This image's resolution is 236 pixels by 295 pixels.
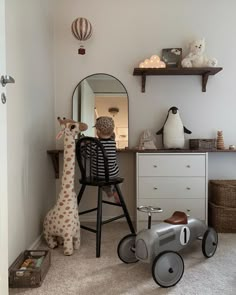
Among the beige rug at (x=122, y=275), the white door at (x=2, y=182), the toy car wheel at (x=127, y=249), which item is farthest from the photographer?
the toy car wheel at (x=127, y=249)

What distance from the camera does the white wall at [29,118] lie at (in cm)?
188

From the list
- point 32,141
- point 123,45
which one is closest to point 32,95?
point 32,141

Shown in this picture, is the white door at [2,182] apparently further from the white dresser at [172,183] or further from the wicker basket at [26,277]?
Answer: the white dresser at [172,183]

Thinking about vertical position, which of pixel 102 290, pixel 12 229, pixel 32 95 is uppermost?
pixel 32 95

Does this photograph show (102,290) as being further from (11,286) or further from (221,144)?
(221,144)

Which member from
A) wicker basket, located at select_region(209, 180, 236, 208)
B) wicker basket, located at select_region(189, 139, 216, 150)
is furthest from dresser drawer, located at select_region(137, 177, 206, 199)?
wicker basket, located at select_region(189, 139, 216, 150)

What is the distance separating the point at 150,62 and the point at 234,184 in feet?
4.61

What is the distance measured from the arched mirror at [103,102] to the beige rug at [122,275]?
48.5 inches

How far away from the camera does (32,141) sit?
2312 mm

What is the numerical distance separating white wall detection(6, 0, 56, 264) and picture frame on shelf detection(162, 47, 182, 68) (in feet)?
3.81

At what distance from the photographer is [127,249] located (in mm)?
1995

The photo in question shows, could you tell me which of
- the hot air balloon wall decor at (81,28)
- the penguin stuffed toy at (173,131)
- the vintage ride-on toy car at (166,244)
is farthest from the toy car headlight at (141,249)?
the hot air balloon wall decor at (81,28)

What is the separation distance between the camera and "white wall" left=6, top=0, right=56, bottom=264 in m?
1.88

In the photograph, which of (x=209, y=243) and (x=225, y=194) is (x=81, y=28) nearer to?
(x=225, y=194)
